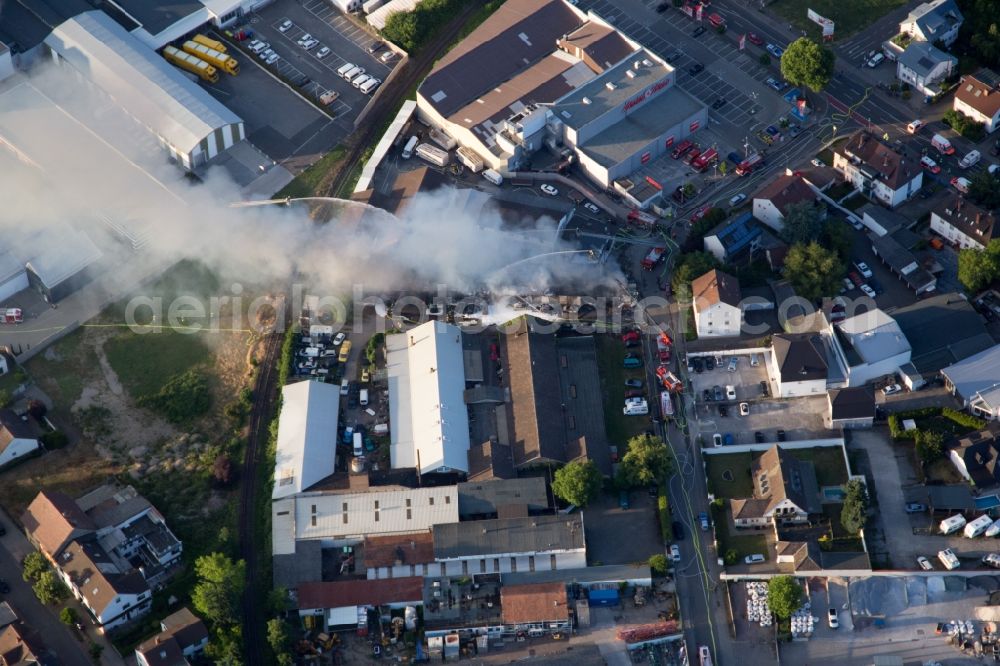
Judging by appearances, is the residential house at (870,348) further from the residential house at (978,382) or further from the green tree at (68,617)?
the green tree at (68,617)

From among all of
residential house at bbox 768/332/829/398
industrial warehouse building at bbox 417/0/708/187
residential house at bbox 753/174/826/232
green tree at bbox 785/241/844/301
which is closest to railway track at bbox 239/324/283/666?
industrial warehouse building at bbox 417/0/708/187

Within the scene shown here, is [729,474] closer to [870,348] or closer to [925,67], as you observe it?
[870,348]

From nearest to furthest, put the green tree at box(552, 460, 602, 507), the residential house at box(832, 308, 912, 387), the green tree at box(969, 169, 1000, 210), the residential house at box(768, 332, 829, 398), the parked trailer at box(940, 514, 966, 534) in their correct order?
the parked trailer at box(940, 514, 966, 534), the green tree at box(552, 460, 602, 507), the residential house at box(768, 332, 829, 398), the residential house at box(832, 308, 912, 387), the green tree at box(969, 169, 1000, 210)

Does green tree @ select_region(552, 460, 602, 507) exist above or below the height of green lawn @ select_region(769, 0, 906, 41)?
below

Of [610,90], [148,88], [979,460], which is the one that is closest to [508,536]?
[979,460]

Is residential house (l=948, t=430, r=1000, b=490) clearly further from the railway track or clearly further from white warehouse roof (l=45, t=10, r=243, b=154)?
white warehouse roof (l=45, t=10, r=243, b=154)

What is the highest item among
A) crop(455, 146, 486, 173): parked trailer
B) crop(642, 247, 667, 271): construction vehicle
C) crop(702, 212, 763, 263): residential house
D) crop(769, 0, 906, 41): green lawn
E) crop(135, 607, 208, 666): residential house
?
crop(769, 0, 906, 41): green lawn

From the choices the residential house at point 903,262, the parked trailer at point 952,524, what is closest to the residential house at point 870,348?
the residential house at point 903,262
